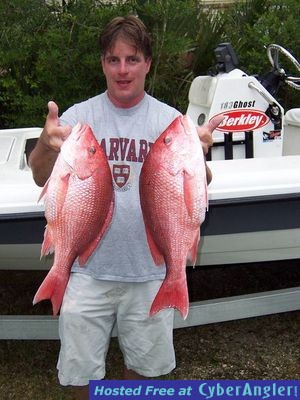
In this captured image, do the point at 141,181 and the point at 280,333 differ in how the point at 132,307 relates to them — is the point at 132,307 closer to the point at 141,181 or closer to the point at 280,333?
the point at 141,181

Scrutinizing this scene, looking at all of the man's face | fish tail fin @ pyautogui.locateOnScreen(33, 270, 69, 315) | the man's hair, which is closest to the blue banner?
fish tail fin @ pyautogui.locateOnScreen(33, 270, 69, 315)

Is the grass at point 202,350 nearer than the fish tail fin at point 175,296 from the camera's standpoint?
No

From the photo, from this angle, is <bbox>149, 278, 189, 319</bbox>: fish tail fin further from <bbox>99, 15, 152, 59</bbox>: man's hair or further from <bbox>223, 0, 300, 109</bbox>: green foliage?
<bbox>223, 0, 300, 109</bbox>: green foliage

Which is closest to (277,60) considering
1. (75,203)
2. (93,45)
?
(93,45)

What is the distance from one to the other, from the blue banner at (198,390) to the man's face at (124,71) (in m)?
0.98

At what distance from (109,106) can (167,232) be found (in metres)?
0.53

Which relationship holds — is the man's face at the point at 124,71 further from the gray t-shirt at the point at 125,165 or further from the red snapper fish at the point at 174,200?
the red snapper fish at the point at 174,200

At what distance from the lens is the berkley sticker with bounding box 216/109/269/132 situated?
11.8 feet

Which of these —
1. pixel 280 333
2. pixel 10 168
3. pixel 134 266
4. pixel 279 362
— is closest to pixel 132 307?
pixel 134 266

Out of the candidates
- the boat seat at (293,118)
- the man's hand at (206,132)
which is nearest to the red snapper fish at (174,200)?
the man's hand at (206,132)

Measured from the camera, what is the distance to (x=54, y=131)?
1820mm

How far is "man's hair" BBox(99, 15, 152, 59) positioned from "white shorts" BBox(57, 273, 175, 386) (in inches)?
33.3

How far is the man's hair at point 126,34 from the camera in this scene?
2.02 meters

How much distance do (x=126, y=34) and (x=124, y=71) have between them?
128 millimetres
